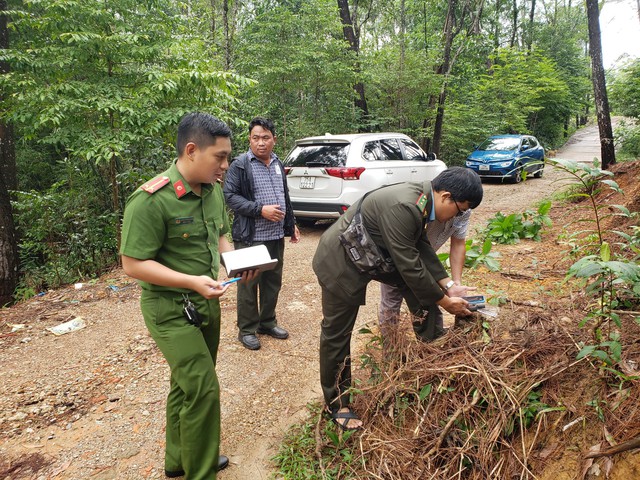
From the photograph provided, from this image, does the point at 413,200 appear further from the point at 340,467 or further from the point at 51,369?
the point at 51,369

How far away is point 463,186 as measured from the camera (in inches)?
90.8

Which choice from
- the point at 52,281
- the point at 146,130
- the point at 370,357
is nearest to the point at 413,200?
the point at 370,357

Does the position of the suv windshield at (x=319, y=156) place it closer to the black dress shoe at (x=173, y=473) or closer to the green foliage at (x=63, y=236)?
the green foliage at (x=63, y=236)

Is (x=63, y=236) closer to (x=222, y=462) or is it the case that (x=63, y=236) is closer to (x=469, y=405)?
(x=222, y=462)

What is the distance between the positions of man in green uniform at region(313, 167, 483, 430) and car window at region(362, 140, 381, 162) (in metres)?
4.74

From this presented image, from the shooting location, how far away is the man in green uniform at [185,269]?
1998 millimetres

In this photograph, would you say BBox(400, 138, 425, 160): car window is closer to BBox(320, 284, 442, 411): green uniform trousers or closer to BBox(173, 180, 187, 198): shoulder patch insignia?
BBox(320, 284, 442, 411): green uniform trousers

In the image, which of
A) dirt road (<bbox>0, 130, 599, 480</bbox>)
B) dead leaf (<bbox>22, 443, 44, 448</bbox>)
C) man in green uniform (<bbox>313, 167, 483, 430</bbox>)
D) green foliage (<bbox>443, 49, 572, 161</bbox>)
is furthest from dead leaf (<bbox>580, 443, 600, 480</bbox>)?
green foliage (<bbox>443, 49, 572, 161</bbox>)

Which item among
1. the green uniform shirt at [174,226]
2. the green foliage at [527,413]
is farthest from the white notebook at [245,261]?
the green foliage at [527,413]

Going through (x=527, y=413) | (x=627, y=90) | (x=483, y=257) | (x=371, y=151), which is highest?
(x=627, y=90)

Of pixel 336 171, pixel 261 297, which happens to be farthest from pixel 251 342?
pixel 336 171

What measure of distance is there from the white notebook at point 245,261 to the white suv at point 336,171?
4600 millimetres

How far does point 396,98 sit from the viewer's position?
43.9 ft

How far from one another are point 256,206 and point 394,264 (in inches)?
65.8
